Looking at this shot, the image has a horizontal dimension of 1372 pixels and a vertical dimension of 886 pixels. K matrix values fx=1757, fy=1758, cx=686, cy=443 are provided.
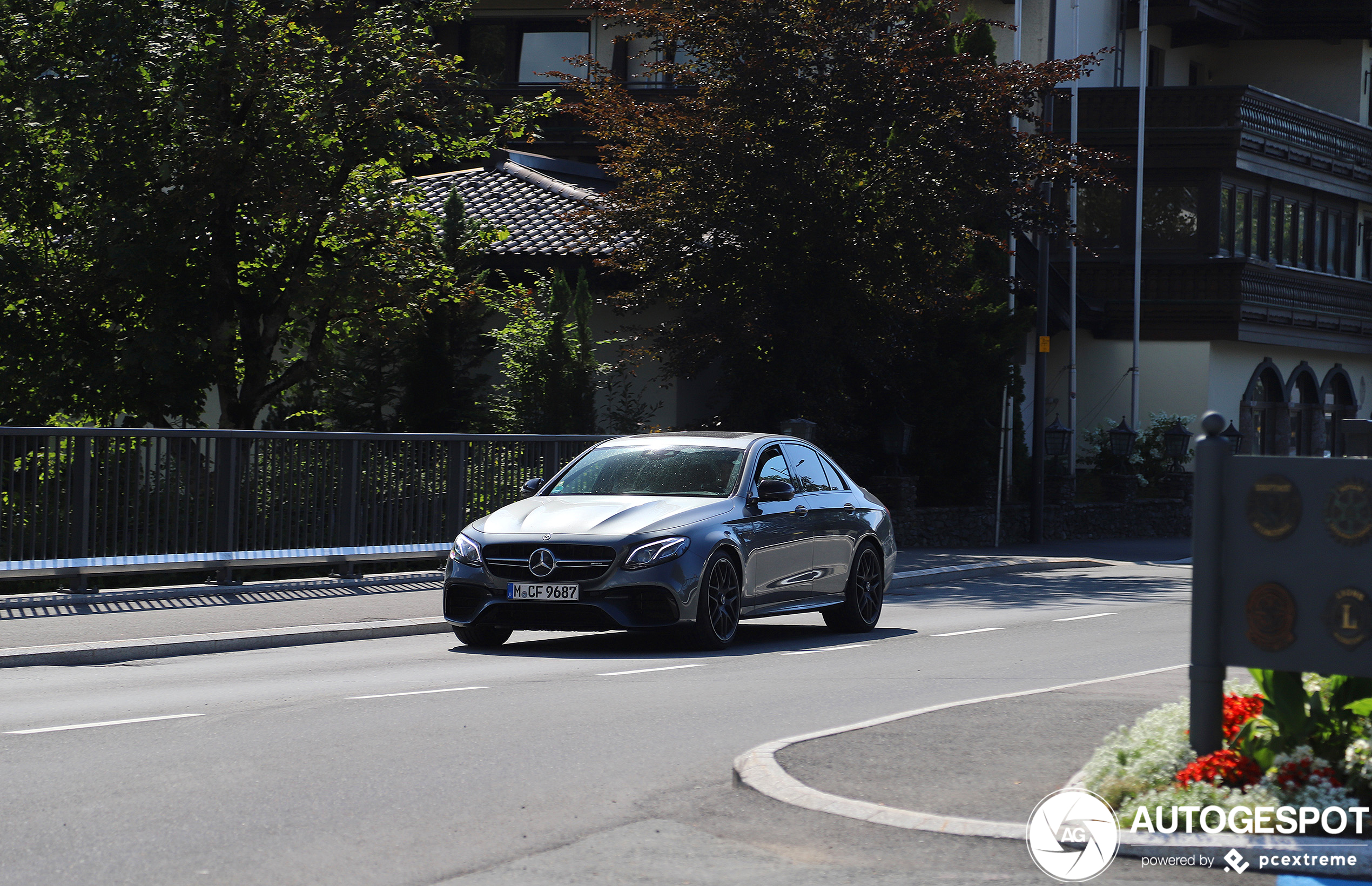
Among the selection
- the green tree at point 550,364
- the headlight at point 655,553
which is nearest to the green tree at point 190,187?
the green tree at point 550,364

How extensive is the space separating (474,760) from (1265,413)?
38.0 m

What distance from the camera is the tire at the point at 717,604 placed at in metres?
12.4

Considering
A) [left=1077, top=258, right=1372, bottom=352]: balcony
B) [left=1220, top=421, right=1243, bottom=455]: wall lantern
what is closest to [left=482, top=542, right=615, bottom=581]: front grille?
[left=1220, top=421, right=1243, bottom=455]: wall lantern

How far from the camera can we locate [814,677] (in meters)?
11.1

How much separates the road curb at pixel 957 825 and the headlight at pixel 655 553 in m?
4.17

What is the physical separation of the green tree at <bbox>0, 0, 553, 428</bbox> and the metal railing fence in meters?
3.38

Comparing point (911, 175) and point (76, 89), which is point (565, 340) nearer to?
point (911, 175)

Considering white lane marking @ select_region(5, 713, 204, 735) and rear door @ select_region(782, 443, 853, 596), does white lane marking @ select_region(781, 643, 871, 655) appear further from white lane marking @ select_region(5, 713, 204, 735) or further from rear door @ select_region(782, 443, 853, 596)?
white lane marking @ select_region(5, 713, 204, 735)

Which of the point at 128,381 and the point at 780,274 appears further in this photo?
the point at 780,274

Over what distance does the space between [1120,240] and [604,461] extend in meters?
28.0

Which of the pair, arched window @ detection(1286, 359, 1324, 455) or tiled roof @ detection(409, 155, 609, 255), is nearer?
tiled roof @ detection(409, 155, 609, 255)

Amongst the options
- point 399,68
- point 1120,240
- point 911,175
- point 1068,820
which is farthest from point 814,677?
point 1120,240

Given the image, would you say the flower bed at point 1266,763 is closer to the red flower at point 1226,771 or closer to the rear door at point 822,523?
the red flower at point 1226,771

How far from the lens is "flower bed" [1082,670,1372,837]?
19.3 ft
